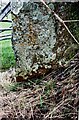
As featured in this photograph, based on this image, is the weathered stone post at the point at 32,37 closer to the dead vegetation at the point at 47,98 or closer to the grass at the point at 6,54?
the dead vegetation at the point at 47,98

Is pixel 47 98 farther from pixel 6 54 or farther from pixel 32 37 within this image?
pixel 6 54

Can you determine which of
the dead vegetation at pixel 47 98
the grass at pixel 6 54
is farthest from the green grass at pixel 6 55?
the dead vegetation at pixel 47 98

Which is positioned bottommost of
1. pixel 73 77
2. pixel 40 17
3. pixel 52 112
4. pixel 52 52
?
pixel 52 112

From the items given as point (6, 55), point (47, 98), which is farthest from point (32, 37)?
point (6, 55)

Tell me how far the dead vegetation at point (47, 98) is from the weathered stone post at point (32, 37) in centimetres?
6

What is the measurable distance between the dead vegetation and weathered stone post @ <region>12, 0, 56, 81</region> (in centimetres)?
6

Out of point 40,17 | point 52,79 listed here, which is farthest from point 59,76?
point 40,17

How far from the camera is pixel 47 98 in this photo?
1.24 metres

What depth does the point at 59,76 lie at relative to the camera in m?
1.28

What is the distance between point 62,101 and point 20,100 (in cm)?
19

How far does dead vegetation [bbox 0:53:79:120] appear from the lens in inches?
45.9

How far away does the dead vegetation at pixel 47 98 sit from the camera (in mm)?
1165

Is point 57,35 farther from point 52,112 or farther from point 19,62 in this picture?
point 52,112

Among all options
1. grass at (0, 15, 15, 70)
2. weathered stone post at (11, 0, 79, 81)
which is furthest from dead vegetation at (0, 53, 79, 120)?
grass at (0, 15, 15, 70)
